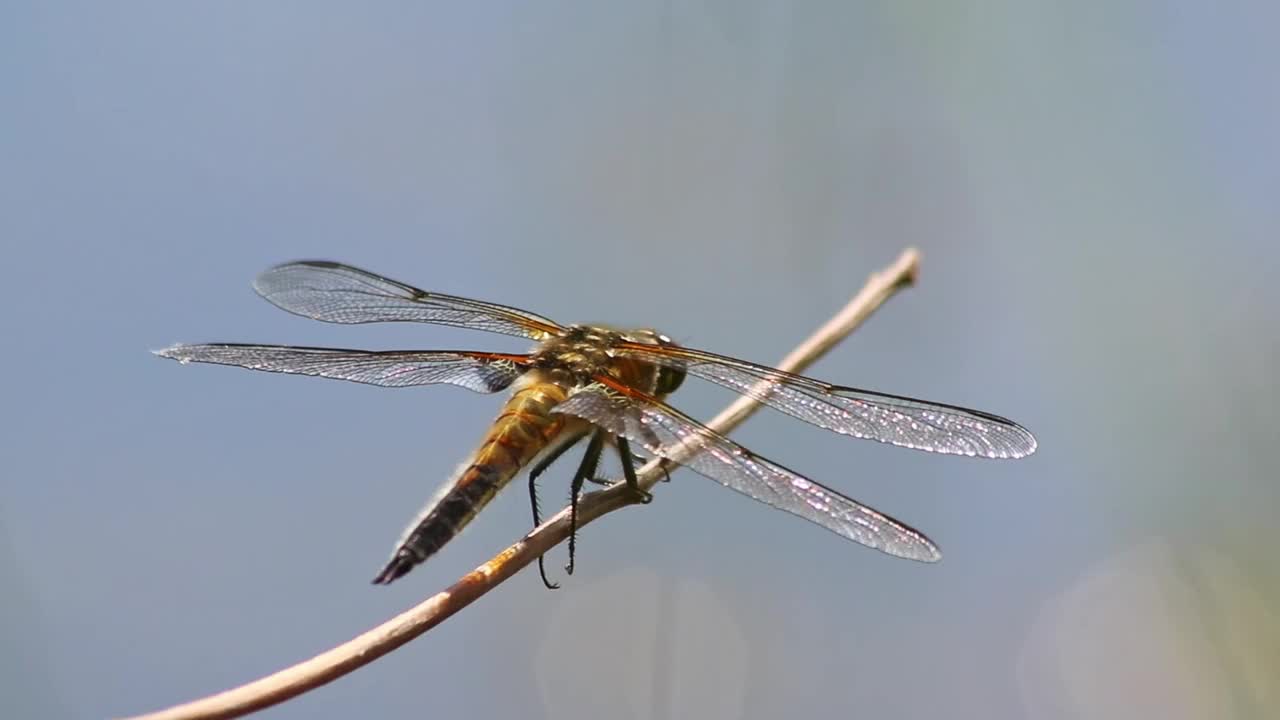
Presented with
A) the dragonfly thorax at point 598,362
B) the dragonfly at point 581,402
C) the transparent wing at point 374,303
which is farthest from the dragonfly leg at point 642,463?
the transparent wing at point 374,303

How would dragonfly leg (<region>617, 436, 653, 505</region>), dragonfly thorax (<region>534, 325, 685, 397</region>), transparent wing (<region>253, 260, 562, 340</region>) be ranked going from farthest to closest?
transparent wing (<region>253, 260, 562, 340</region>) → dragonfly thorax (<region>534, 325, 685, 397</region>) → dragonfly leg (<region>617, 436, 653, 505</region>)

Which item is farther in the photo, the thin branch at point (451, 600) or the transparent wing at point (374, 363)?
the transparent wing at point (374, 363)

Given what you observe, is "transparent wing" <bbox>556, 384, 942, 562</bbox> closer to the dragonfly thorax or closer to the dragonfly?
the dragonfly

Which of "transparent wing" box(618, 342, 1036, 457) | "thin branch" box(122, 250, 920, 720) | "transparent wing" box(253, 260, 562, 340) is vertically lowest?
"thin branch" box(122, 250, 920, 720)

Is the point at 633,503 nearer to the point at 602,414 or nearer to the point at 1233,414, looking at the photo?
the point at 602,414

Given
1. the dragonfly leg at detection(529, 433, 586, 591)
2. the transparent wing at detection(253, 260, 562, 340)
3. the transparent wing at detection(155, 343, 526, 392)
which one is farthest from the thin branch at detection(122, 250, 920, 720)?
the transparent wing at detection(253, 260, 562, 340)

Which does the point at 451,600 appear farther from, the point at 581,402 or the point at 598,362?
the point at 598,362

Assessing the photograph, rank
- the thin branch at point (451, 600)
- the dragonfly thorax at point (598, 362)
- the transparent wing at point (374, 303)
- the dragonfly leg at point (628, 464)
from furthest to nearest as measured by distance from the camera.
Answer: the transparent wing at point (374, 303)
the dragonfly thorax at point (598, 362)
the dragonfly leg at point (628, 464)
the thin branch at point (451, 600)

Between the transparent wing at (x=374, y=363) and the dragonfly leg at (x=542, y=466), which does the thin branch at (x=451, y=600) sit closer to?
the dragonfly leg at (x=542, y=466)

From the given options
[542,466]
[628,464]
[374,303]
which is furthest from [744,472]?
[374,303]

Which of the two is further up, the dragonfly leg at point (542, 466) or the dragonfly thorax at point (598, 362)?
the dragonfly thorax at point (598, 362)
